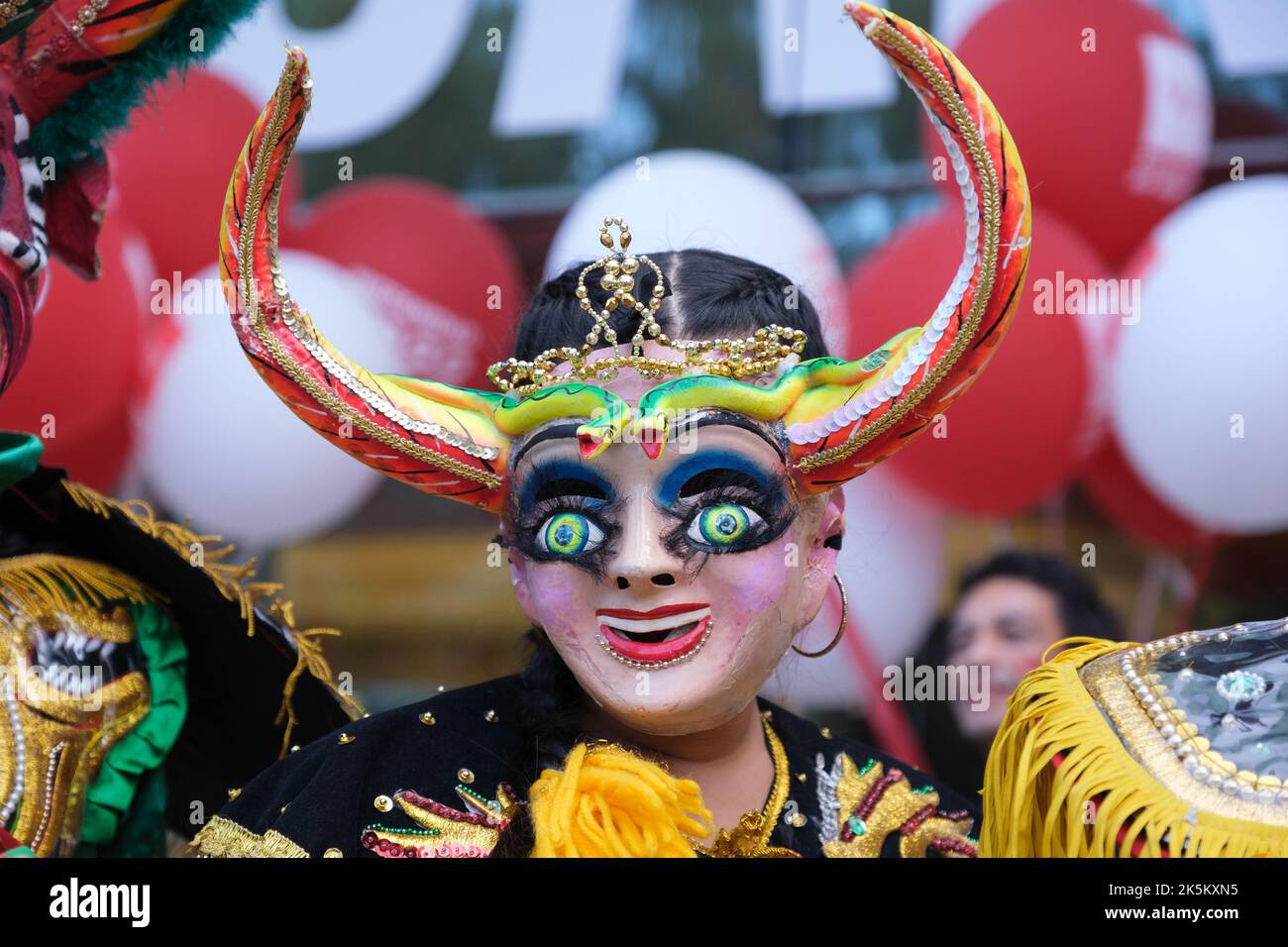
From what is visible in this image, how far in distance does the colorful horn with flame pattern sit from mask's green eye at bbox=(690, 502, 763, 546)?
4.0 inches

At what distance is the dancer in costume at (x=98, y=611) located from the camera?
7.29ft

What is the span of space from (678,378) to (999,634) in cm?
195

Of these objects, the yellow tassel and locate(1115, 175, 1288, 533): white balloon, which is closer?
the yellow tassel

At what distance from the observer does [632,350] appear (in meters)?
2.13

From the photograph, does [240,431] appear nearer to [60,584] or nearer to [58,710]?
[60,584]

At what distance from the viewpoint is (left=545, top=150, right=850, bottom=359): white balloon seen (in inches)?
138

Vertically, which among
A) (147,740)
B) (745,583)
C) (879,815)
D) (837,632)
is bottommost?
(879,815)

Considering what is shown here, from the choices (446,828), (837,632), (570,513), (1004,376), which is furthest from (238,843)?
(1004,376)

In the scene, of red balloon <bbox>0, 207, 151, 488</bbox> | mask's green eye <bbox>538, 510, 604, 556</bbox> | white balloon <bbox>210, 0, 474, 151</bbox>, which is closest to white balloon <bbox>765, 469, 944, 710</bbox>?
mask's green eye <bbox>538, 510, 604, 556</bbox>

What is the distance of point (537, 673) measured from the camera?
2250mm

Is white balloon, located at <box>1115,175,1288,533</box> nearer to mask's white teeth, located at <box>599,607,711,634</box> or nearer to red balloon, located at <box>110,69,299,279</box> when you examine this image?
mask's white teeth, located at <box>599,607,711,634</box>

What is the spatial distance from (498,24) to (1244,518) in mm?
2715
